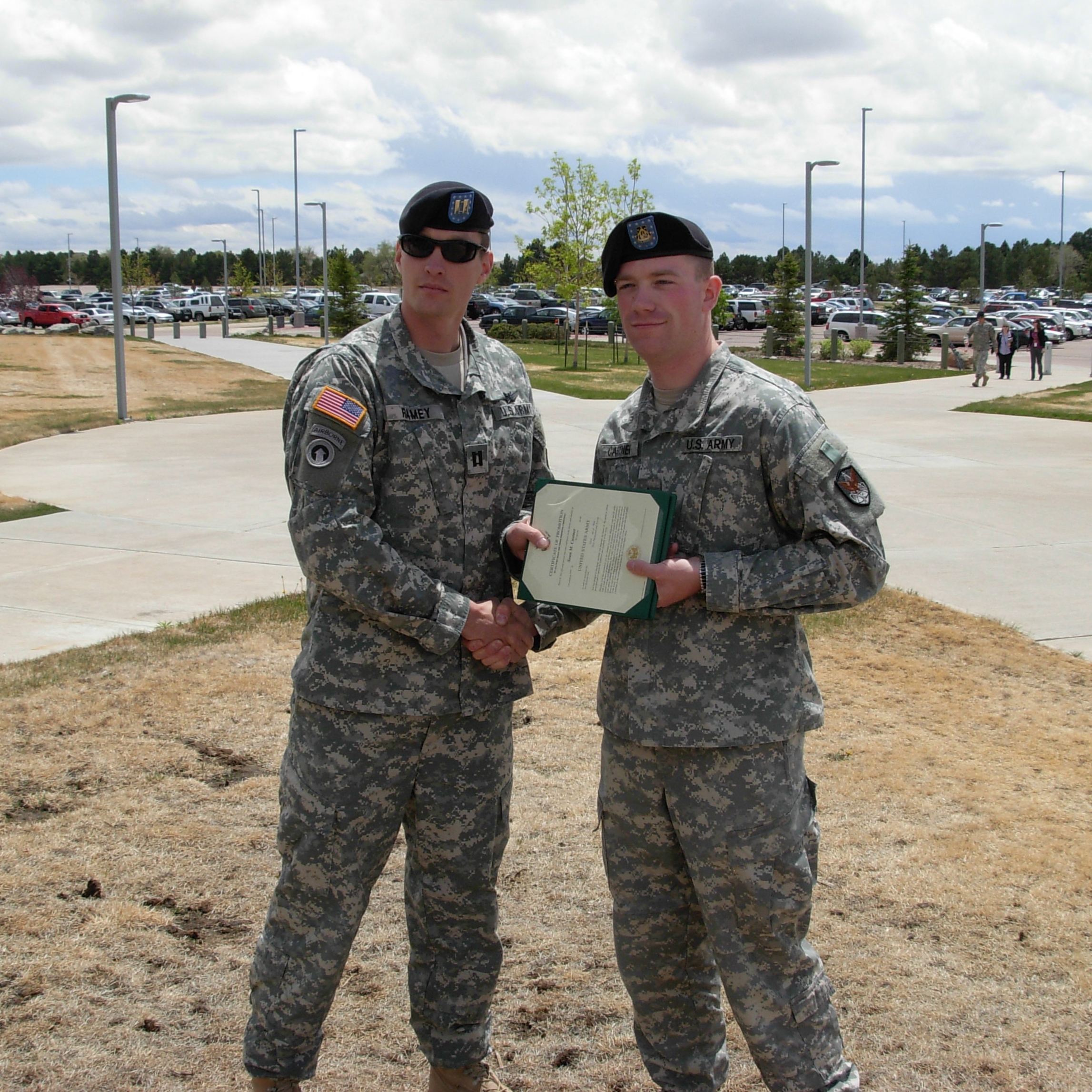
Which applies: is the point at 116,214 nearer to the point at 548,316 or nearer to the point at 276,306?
the point at 548,316

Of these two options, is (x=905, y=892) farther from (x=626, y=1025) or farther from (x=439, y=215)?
(x=439, y=215)

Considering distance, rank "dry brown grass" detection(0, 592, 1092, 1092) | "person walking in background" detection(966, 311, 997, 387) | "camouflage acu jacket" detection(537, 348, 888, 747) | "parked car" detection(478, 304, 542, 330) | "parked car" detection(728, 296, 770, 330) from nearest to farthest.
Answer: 1. "camouflage acu jacket" detection(537, 348, 888, 747)
2. "dry brown grass" detection(0, 592, 1092, 1092)
3. "person walking in background" detection(966, 311, 997, 387)
4. "parked car" detection(478, 304, 542, 330)
5. "parked car" detection(728, 296, 770, 330)

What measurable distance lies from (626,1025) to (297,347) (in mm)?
34822

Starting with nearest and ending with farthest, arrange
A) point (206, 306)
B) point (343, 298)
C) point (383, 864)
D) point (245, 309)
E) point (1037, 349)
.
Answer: point (383, 864), point (1037, 349), point (343, 298), point (206, 306), point (245, 309)

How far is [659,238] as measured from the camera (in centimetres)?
235

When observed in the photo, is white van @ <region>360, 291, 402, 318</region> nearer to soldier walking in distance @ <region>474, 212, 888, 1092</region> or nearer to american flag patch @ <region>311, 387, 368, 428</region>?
american flag patch @ <region>311, 387, 368, 428</region>

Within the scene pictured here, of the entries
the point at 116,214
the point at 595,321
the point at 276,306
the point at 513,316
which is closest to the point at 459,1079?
the point at 116,214

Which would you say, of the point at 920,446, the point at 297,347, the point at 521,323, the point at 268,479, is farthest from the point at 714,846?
the point at 521,323

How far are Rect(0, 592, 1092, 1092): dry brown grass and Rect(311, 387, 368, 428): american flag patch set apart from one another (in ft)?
5.34

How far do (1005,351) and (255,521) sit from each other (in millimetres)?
23498

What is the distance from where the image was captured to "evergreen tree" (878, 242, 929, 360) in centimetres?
3344

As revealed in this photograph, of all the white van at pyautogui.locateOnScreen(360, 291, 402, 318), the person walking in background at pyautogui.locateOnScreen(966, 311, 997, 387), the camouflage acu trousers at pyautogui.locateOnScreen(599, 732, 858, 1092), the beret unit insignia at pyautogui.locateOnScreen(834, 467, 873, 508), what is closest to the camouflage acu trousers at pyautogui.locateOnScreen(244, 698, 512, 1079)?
the camouflage acu trousers at pyautogui.locateOnScreen(599, 732, 858, 1092)

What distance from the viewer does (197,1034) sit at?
2936 mm

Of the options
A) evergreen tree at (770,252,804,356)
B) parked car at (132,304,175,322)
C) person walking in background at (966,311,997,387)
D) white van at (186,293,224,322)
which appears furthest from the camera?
white van at (186,293,224,322)
